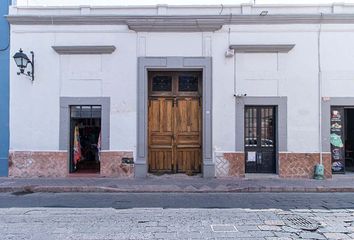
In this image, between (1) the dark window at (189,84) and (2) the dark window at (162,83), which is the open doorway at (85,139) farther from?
(1) the dark window at (189,84)

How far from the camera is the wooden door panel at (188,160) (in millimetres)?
11688

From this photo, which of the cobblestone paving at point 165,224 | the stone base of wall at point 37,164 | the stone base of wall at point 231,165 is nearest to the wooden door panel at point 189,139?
the stone base of wall at point 231,165

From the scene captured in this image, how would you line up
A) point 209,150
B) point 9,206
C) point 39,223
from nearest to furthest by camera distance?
point 39,223
point 9,206
point 209,150

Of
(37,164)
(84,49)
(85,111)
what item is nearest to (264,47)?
(84,49)

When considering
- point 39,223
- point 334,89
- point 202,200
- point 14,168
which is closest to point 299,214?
point 202,200

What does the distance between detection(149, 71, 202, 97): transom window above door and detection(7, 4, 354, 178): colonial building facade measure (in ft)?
1.71

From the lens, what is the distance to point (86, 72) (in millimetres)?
11312

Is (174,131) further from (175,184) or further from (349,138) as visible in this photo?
(349,138)

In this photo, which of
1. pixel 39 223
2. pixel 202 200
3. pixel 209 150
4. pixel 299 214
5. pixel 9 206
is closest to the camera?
pixel 39 223

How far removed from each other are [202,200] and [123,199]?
2.02 meters

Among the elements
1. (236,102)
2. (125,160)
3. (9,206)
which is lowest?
(9,206)

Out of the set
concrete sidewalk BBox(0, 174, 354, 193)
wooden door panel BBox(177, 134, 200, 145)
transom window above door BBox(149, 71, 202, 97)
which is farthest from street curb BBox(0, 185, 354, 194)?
transom window above door BBox(149, 71, 202, 97)

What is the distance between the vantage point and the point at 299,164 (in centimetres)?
1113

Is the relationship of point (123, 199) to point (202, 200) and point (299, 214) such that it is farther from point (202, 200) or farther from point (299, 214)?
point (299, 214)
